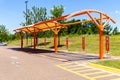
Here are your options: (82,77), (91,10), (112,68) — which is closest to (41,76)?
(82,77)

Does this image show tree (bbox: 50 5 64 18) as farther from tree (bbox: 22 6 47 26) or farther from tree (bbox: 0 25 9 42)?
tree (bbox: 0 25 9 42)

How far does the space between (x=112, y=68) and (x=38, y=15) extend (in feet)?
137

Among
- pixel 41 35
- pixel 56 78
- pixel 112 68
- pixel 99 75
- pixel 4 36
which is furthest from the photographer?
pixel 4 36

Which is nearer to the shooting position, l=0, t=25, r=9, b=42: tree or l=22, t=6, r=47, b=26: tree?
l=22, t=6, r=47, b=26: tree

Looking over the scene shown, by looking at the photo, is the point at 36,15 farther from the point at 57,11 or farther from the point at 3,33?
the point at 3,33

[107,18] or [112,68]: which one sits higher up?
[107,18]

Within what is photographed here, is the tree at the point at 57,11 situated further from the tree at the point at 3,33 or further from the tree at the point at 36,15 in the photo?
the tree at the point at 3,33

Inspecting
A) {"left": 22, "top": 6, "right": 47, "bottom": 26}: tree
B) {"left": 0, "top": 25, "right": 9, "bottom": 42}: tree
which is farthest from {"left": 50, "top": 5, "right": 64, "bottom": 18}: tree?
{"left": 0, "top": 25, "right": 9, "bottom": 42}: tree

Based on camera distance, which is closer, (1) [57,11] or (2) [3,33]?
(1) [57,11]

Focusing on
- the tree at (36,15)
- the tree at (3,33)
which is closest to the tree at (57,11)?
the tree at (36,15)

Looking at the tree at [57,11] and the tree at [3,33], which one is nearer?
the tree at [57,11]

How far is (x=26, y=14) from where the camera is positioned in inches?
2313

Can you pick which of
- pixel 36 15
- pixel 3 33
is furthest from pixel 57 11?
pixel 3 33

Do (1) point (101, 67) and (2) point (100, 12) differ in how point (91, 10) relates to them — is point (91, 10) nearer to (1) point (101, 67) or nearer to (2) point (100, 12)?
(2) point (100, 12)
